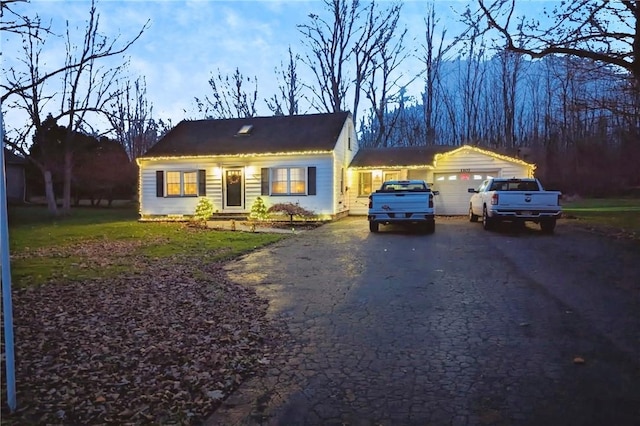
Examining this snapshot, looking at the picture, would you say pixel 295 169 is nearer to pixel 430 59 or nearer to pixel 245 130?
pixel 245 130

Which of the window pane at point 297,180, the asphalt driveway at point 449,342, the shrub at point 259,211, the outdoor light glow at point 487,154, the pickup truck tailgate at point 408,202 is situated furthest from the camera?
the outdoor light glow at point 487,154

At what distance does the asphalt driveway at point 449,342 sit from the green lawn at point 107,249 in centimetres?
212

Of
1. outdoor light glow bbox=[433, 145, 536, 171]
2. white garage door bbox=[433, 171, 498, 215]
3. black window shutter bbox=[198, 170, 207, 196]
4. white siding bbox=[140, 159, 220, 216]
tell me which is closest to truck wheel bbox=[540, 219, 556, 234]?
outdoor light glow bbox=[433, 145, 536, 171]

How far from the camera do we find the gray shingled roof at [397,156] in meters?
23.3

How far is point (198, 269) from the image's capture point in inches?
375

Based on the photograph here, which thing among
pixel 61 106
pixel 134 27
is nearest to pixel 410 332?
pixel 134 27

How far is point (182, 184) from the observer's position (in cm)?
2336

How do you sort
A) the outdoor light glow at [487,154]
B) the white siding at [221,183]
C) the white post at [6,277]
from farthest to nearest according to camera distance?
the outdoor light glow at [487,154] → the white siding at [221,183] → the white post at [6,277]

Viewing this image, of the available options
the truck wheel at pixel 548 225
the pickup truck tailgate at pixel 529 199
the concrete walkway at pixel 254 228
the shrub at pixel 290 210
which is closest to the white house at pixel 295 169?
the shrub at pixel 290 210

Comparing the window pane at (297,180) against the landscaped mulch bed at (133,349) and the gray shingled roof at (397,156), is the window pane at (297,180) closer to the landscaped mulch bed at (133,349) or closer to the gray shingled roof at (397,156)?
the gray shingled roof at (397,156)

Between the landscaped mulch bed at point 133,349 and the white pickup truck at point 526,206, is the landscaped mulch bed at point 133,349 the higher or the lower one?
the lower one

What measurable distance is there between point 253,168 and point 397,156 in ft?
24.6

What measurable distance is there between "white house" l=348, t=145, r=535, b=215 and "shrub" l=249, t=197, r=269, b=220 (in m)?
5.49

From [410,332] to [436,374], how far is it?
1.21 meters
